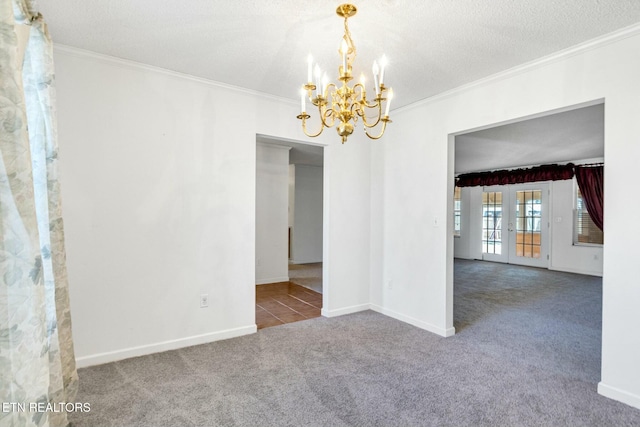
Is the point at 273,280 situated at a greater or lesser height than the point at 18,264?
lesser

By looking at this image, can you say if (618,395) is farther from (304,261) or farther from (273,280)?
(304,261)

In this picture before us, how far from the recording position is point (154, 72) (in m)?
2.88

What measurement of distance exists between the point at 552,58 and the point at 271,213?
15.0 ft

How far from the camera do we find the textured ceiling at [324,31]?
196 centimetres

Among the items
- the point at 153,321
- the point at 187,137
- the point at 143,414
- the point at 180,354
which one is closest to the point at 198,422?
the point at 143,414

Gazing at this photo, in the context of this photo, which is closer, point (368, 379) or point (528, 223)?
point (368, 379)

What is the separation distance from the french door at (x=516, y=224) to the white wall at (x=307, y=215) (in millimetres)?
4517

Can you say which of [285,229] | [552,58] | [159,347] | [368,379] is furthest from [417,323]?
[285,229]

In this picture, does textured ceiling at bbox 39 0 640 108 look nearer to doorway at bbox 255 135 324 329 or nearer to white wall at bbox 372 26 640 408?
white wall at bbox 372 26 640 408

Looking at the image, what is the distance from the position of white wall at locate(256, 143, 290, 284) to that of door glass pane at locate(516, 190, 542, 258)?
591 cm

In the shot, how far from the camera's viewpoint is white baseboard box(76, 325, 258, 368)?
264cm

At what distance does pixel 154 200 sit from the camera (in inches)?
114

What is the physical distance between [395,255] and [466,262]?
5.43m

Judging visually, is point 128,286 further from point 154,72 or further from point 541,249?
point 541,249
